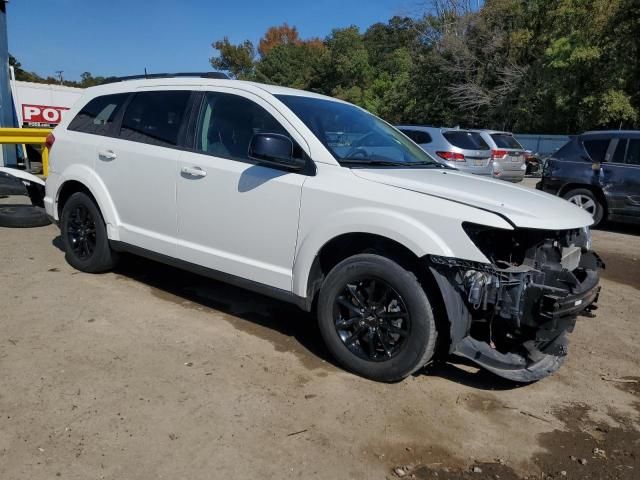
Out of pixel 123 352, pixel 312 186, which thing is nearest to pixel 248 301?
pixel 123 352

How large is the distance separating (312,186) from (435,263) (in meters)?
0.99

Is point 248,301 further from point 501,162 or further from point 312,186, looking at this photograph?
point 501,162

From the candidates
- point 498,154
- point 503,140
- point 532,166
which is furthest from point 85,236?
point 532,166

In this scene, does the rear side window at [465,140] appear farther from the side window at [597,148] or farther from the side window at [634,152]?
the side window at [634,152]

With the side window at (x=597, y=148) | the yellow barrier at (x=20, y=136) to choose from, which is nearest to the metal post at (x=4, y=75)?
the yellow barrier at (x=20, y=136)

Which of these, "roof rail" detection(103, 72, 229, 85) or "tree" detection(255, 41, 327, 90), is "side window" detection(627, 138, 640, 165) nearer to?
"roof rail" detection(103, 72, 229, 85)

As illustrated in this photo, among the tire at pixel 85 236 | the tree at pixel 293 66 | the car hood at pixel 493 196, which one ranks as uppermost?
the tree at pixel 293 66

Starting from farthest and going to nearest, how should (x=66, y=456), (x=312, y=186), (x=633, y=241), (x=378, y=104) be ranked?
1. (x=378, y=104)
2. (x=633, y=241)
3. (x=312, y=186)
4. (x=66, y=456)

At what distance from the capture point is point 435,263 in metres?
3.21

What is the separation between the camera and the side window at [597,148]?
9.36 metres

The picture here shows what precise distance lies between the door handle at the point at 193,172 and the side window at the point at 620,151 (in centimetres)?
765

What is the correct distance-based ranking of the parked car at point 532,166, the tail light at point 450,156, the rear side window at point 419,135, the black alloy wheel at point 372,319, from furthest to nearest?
1. the parked car at point 532,166
2. the rear side window at point 419,135
3. the tail light at point 450,156
4. the black alloy wheel at point 372,319

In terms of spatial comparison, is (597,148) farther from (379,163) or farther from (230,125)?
(230,125)

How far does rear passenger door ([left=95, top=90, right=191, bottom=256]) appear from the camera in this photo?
178 inches
